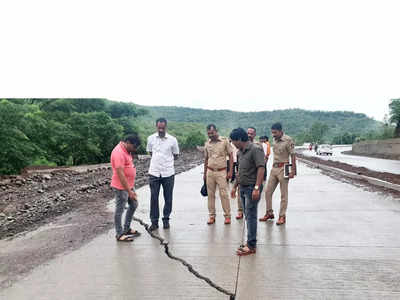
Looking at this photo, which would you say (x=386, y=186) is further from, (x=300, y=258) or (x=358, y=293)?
(x=358, y=293)

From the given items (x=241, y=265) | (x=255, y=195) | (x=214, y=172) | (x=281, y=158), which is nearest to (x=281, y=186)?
(x=281, y=158)

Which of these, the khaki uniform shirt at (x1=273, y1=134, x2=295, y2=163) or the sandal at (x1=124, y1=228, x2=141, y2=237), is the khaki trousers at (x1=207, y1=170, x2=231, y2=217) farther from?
the sandal at (x1=124, y1=228, x2=141, y2=237)

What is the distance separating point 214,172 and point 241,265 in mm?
2170

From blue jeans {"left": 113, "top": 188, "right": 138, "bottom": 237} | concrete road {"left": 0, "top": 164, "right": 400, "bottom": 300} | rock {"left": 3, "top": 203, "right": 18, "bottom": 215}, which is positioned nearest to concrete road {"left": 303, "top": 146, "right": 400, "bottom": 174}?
concrete road {"left": 0, "top": 164, "right": 400, "bottom": 300}

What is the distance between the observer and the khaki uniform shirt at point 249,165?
15.0 feet

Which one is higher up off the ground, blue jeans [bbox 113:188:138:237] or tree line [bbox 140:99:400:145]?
tree line [bbox 140:99:400:145]

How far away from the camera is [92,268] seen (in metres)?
4.10

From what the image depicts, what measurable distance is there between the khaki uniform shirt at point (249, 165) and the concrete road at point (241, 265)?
0.97m

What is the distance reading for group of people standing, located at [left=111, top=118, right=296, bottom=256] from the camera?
4.54 m

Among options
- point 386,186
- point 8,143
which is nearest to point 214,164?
point 386,186

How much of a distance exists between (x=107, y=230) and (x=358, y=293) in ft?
13.4

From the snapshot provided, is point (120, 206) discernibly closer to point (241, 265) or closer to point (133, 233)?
point (133, 233)

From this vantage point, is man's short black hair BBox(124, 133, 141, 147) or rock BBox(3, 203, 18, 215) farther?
rock BBox(3, 203, 18, 215)

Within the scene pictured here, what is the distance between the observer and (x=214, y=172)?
6008 millimetres
